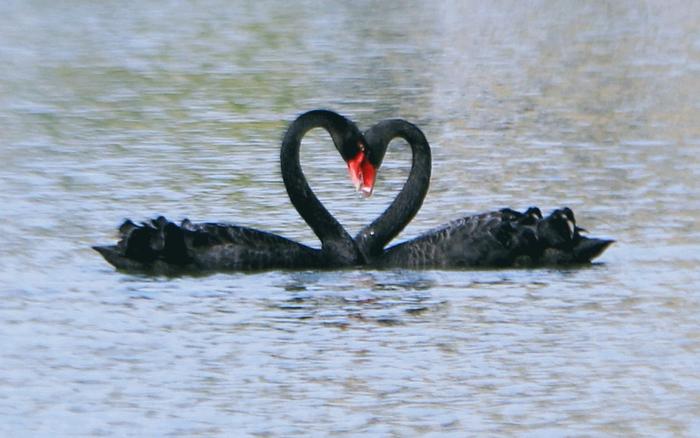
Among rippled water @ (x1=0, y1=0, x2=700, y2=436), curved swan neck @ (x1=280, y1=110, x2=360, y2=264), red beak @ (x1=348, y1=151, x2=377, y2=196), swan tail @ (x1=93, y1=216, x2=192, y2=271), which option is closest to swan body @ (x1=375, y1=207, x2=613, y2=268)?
rippled water @ (x1=0, y1=0, x2=700, y2=436)

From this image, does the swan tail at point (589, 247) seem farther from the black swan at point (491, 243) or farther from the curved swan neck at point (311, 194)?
the curved swan neck at point (311, 194)

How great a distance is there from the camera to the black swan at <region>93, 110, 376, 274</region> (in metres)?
11.8

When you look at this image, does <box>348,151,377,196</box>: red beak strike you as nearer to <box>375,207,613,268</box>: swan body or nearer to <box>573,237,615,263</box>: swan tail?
<box>375,207,613,268</box>: swan body

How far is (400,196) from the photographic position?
1248cm

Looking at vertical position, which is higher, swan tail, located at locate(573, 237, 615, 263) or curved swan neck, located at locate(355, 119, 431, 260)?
curved swan neck, located at locate(355, 119, 431, 260)

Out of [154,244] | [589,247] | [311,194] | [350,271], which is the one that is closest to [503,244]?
[589,247]

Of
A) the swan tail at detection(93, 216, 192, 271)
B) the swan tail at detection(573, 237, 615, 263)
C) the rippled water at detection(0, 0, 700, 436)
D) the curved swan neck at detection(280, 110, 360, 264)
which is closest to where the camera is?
the rippled water at detection(0, 0, 700, 436)

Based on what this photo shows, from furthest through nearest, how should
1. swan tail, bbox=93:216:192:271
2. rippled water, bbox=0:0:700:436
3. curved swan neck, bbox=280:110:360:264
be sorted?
curved swan neck, bbox=280:110:360:264, swan tail, bbox=93:216:192:271, rippled water, bbox=0:0:700:436

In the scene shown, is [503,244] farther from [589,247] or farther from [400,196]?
[400,196]

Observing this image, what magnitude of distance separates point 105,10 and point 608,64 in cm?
1373

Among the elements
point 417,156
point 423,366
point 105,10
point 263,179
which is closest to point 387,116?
point 263,179

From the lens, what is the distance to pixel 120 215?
14.0 m

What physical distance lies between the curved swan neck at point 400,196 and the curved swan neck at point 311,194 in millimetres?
111

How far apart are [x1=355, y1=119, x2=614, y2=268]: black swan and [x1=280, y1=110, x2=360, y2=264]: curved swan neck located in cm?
12
